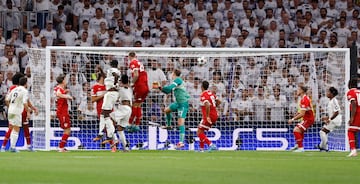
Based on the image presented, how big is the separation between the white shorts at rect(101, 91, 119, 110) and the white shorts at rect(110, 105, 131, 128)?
0.28m

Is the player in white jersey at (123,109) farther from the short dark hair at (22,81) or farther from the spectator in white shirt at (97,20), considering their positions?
the spectator in white shirt at (97,20)

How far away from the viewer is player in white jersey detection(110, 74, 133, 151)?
76.0ft

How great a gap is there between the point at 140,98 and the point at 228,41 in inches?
280

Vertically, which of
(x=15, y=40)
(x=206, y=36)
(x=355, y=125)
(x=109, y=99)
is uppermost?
(x=206, y=36)

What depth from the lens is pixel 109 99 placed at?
23.0m

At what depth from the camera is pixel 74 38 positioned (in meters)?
30.0

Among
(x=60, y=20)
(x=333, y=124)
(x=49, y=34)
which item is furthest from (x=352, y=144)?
(x=60, y=20)

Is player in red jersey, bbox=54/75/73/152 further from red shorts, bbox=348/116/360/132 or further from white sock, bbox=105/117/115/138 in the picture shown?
red shorts, bbox=348/116/360/132

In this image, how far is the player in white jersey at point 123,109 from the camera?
23.2 meters

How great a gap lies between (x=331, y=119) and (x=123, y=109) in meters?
5.43

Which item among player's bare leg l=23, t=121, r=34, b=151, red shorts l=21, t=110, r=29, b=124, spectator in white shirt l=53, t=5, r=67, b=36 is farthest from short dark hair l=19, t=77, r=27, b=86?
spectator in white shirt l=53, t=5, r=67, b=36

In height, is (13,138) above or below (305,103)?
below

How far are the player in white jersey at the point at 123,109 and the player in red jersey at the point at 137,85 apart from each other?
263mm

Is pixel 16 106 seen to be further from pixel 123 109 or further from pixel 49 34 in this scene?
pixel 49 34
